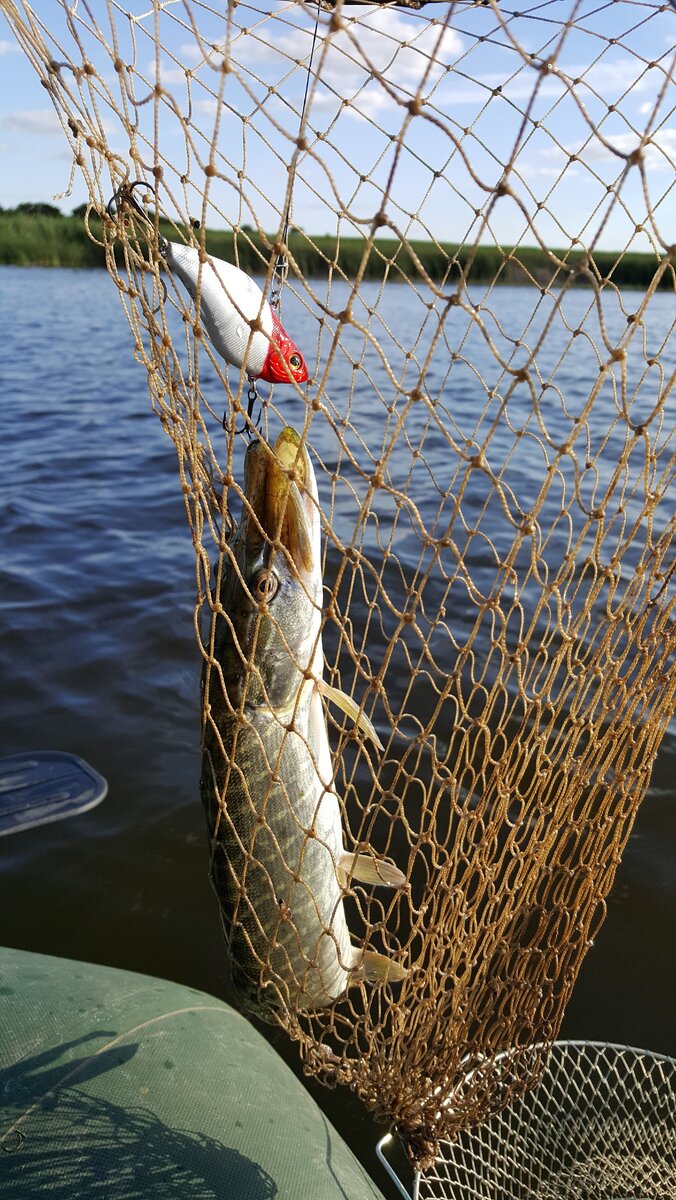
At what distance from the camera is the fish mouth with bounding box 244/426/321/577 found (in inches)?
91.2

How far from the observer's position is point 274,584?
2.62m

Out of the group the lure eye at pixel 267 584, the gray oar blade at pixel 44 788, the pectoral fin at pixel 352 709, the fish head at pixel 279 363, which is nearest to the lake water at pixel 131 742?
the gray oar blade at pixel 44 788

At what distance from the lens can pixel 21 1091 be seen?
2305mm

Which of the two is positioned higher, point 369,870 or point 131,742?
point 369,870

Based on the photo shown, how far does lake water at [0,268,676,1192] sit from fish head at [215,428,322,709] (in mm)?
642

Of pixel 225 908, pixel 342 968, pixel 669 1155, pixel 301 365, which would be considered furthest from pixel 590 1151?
pixel 301 365

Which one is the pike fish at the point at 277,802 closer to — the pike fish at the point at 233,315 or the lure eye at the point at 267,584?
the lure eye at the point at 267,584

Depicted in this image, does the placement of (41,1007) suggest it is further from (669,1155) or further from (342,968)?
(669,1155)

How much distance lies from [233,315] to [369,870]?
182 cm

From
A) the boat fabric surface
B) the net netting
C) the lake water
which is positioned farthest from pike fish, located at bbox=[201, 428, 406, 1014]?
the net netting

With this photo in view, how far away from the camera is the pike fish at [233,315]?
2.29 m

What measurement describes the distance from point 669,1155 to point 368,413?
13810 mm

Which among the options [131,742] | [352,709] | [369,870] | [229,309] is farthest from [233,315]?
[131,742]

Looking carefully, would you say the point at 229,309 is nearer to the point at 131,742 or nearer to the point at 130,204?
the point at 130,204
